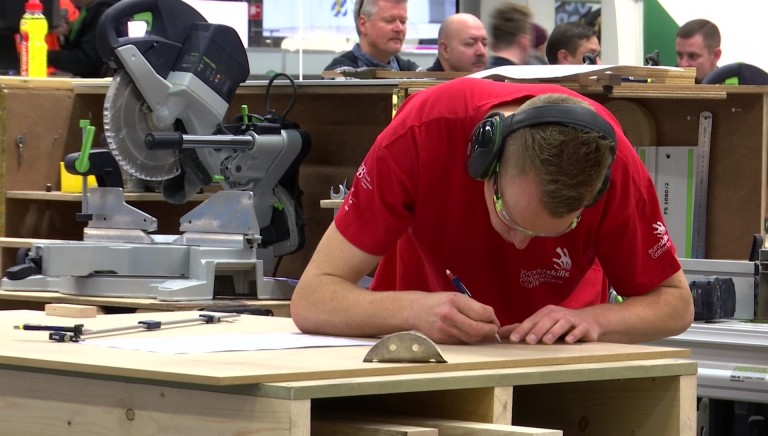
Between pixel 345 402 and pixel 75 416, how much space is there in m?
0.39

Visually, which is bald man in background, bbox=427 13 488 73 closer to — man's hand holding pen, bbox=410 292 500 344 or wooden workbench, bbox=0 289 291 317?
wooden workbench, bbox=0 289 291 317

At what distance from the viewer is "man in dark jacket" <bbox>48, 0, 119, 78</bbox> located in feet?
21.6

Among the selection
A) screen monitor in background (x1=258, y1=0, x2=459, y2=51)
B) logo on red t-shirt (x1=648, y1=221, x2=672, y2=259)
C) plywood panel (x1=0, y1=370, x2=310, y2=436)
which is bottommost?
plywood panel (x1=0, y1=370, x2=310, y2=436)

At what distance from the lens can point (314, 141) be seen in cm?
499

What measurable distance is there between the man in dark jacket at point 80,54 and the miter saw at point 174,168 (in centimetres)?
244

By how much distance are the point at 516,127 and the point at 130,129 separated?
2.25 meters

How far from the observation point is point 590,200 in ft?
6.63

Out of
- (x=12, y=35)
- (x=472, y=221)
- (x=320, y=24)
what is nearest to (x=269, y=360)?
(x=472, y=221)

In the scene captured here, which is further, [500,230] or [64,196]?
[64,196]

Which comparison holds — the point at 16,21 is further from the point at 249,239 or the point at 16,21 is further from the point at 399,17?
the point at 249,239

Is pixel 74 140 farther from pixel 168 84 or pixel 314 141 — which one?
pixel 168 84

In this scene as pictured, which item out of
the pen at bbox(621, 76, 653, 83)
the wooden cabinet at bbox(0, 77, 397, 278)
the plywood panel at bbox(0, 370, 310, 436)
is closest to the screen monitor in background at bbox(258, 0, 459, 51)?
the wooden cabinet at bbox(0, 77, 397, 278)

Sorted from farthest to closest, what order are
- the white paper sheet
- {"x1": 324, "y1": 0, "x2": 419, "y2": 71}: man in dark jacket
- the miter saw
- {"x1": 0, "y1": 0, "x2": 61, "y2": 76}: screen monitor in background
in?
{"x1": 324, "y1": 0, "x2": 419, "y2": 71}: man in dark jacket < {"x1": 0, "y1": 0, "x2": 61, "y2": 76}: screen monitor in background < the miter saw < the white paper sheet

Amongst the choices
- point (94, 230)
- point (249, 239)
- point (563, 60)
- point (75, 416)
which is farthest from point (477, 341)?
point (563, 60)
